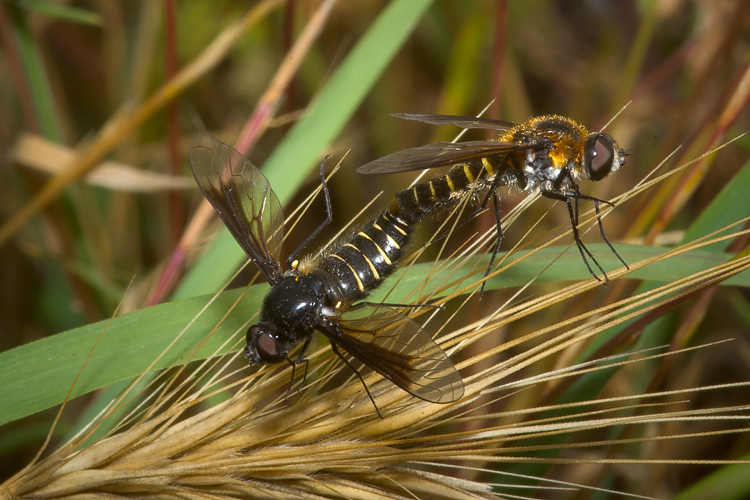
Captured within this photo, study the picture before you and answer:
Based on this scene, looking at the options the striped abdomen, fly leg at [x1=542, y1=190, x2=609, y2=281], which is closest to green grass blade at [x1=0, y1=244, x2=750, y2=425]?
fly leg at [x1=542, y1=190, x2=609, y2=281]

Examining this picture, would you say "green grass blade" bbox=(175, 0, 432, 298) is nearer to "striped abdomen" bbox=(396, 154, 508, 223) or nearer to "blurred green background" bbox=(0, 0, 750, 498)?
"blurred green background" bbox=(0, 0, 750, 498)

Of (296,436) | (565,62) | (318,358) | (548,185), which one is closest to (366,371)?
(318,358)

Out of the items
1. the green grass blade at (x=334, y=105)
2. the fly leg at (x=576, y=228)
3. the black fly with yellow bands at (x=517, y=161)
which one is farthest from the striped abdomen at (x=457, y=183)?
the green grass blade at (x=334, y=105)

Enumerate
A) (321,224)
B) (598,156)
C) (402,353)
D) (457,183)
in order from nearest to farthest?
1. (402,353)
2. (598,156)
3. (321,224)
4. (457,183)

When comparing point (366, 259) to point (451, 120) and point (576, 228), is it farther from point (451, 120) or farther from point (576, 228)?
point (576, 228)

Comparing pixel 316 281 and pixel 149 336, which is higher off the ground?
pixel 316 281

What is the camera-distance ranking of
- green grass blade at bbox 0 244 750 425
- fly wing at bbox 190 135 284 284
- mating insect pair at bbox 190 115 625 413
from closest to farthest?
1. mating insect pair at bbox 190 115 625 413
2. green grass blade at bbox 0 244 750 425
3. fly wing at bbox 190 135 284 284

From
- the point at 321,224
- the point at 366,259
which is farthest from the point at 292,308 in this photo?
the point at 321,224
